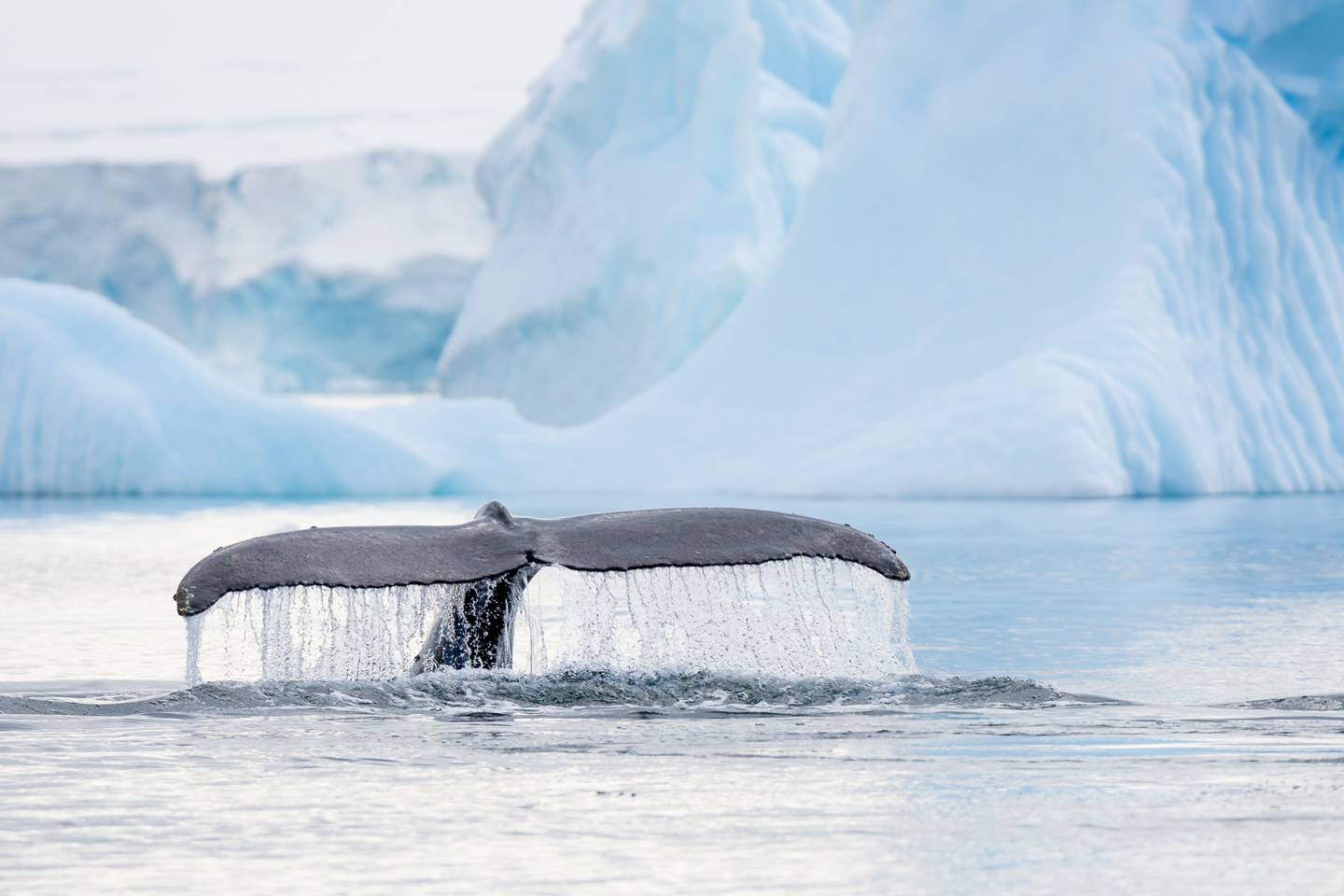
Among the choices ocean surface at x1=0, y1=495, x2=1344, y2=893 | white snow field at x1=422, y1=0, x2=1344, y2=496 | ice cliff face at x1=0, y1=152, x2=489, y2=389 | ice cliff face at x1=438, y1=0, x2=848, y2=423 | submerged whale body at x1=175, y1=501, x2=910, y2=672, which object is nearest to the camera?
ocean surface at x1=0, y1=495, x2=1344, y2=893

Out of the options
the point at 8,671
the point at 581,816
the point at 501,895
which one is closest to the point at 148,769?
the point at 581,816

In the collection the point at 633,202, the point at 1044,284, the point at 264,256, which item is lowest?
the point at 1044,284

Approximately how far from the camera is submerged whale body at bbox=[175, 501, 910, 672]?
19.0ft

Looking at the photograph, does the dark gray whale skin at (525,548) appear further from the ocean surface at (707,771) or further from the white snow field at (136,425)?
the white snow field at (136,425)

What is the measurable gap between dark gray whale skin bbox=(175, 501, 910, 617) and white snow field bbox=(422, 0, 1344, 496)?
51.8 feet

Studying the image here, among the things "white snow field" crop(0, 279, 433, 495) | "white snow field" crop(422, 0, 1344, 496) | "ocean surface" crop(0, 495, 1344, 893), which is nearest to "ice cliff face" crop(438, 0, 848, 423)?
"white snow field" crop(422, 0, 1344, 496)

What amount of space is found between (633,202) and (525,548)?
29.7 metres

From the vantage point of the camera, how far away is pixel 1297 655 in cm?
849

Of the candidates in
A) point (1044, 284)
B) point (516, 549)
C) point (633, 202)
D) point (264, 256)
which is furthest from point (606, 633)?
point (264, 256)

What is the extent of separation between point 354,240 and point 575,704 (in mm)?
39988

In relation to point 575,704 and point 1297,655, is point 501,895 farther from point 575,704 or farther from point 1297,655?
point 1297,655

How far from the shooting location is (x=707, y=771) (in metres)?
5.46

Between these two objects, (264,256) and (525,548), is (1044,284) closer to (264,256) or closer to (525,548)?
(525,548)

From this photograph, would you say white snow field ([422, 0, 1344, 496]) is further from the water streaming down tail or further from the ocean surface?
the ocean surface
